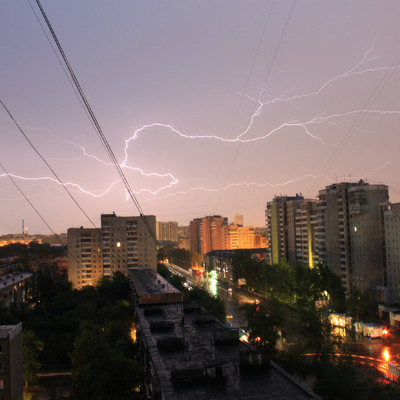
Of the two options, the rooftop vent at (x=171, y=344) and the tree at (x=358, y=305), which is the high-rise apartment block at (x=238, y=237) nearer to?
the tree at (x=358, y=305)

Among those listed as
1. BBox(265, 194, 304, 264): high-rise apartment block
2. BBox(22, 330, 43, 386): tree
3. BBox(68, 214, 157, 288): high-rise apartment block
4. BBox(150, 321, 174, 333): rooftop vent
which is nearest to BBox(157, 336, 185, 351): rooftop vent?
BBox(150, 321, 174, 333): rooftop vent

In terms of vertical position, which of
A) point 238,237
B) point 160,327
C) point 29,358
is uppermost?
point 238,237

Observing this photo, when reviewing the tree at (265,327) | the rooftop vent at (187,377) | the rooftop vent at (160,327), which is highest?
the rooftop vent at (187,377)

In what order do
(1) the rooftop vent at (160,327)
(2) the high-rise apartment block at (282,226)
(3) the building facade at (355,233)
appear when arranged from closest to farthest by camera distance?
1. (1) the rooftop vent at (160,327)
2. (3) the building facade at (355,233)
3. (2) the high-rise apartment block at (282,226)

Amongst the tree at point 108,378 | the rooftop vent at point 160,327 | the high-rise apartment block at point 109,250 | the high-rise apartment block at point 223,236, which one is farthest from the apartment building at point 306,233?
the high-rise apartment block at point 223,236

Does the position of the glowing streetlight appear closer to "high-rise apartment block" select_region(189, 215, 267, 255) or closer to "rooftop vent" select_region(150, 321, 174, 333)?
"rooftop vent" select_region(150, 321, 174, 333)

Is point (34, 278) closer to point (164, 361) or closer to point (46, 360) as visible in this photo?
point (46, 360)

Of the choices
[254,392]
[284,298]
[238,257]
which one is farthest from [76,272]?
[254,392]

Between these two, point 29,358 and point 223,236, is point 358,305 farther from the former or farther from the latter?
point 223,236

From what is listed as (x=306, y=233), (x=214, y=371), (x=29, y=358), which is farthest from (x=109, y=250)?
(x=214, y=371)
